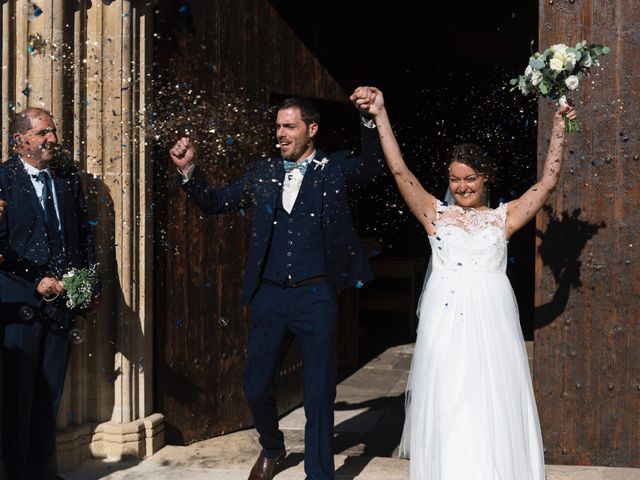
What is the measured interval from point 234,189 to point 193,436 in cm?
174

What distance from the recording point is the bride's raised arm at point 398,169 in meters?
4.18

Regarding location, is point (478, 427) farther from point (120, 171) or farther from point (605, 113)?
point (120, 171)

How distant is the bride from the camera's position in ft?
13.3

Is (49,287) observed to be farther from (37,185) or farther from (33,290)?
(37,185)

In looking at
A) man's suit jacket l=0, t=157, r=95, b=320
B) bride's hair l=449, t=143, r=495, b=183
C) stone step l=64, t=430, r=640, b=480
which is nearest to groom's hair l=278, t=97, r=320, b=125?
bride's hair l=449, t=143, r=495, b=183

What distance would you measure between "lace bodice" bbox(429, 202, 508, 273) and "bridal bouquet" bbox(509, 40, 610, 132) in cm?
56

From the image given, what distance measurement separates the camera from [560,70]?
13.6ft

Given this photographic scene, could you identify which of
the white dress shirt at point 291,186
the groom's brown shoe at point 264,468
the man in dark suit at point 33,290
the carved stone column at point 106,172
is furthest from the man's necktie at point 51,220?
the groom's brown shoe at point 264,468

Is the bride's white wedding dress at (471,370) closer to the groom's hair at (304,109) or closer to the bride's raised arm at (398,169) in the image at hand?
the bride's raised arm at (398,169)

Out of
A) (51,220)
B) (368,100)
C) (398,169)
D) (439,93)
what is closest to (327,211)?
(398,169)

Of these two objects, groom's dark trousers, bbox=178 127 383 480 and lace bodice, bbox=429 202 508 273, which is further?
groom's dark trousers, bbox=178 127 383 480

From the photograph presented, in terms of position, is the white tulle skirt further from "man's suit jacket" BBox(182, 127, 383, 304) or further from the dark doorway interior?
the dark doorway interior

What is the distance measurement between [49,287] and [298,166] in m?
1.35

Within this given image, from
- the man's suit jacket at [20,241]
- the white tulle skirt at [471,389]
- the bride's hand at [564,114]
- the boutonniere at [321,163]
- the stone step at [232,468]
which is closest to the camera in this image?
the white tulle skirt at [471,389]
